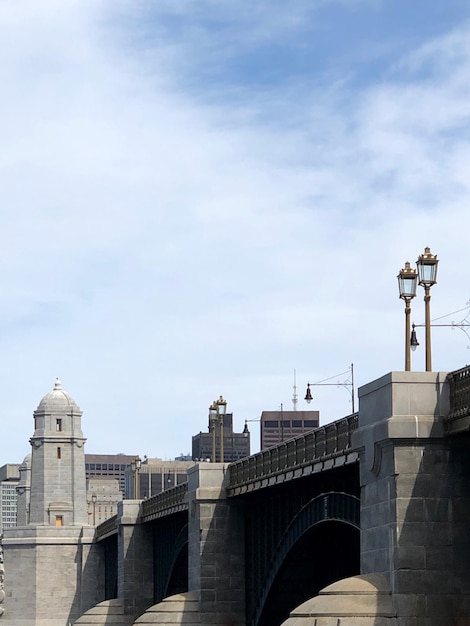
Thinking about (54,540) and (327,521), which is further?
(54,540)

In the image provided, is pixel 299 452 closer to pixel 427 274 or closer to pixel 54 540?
pixel 427 274

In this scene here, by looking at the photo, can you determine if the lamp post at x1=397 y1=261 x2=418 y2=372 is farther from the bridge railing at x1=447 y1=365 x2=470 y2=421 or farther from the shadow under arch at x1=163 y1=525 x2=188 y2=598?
the shadow under arch at x1=163 y1=525 x2=188 y2=598

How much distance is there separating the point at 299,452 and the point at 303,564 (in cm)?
772

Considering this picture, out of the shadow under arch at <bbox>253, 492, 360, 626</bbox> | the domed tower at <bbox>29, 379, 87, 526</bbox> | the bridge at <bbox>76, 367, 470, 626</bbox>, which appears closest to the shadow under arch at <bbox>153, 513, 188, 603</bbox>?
the bridge at <bbox>76, 367, 470, 626</bbox>

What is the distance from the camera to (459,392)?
33406 millimetres

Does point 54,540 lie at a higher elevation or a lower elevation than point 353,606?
lower

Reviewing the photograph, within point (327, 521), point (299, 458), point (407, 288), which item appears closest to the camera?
point (407, 288)

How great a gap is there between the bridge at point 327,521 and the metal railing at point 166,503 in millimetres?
185

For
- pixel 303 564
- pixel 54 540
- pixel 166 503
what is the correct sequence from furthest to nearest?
pixel 54 540 < pixel 166 503 < pixel 303 564

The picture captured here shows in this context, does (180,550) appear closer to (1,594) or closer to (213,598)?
(213,598)

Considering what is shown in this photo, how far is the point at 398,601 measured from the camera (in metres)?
33.2

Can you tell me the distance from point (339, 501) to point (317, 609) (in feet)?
31.9

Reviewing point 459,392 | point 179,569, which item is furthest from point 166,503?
point 459,392

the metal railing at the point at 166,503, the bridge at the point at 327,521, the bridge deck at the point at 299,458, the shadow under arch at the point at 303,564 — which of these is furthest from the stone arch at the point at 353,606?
the metal railing at the point at 166,503
